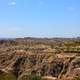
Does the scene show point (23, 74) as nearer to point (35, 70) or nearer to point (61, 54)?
point (35, 70)

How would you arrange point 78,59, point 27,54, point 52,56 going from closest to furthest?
point 78,59, point 52,56, point 27,54

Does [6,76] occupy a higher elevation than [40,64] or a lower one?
lower

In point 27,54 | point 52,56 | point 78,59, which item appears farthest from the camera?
point 27,54

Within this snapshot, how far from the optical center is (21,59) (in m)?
71.1

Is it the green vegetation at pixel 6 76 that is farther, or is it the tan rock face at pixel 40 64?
the tan rock face at pixel 40 64

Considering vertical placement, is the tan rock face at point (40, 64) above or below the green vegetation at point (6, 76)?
above

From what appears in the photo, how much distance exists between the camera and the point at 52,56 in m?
67.2

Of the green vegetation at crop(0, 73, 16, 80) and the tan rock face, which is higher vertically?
the tan rock face

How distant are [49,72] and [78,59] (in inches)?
232

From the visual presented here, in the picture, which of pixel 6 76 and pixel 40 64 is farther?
pixel 40 64

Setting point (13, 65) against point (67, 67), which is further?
point (13, 65)

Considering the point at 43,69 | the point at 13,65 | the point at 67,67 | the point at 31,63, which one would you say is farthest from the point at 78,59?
the point at 13,65

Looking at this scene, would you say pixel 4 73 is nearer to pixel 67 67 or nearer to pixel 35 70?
pixel 35 70

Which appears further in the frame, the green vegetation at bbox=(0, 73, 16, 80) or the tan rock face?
the tan rock face
